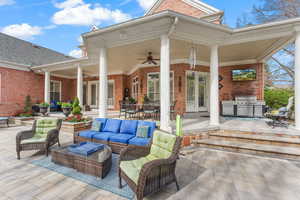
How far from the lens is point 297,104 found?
4.24 metres

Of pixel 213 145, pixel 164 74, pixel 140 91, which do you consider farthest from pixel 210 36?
pixel 140 91

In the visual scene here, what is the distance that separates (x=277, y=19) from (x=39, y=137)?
55.0ft

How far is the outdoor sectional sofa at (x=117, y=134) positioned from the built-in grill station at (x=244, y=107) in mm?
5753

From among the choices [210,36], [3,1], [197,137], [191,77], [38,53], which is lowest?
[197,137]

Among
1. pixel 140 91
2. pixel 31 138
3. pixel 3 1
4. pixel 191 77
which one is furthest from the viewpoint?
pixel 140 91

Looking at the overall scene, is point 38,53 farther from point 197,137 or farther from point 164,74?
point 197,137

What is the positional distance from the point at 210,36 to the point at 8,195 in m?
6.00

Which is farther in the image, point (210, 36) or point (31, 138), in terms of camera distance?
point (210, 36)

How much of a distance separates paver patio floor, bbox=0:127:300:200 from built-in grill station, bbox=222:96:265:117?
4562 millimetres

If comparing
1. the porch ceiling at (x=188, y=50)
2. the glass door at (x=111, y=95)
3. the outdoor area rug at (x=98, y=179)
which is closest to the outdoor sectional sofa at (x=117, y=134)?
the outdoor area rug at (x=98, y=179)

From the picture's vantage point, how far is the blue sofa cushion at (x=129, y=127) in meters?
4.13

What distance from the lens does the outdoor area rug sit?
2270 millimetres

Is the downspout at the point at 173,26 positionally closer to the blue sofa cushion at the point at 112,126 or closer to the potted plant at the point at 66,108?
the blue sofa cushion at the point at 112,126

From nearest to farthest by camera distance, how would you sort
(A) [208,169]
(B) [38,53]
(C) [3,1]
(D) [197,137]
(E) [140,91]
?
(A) [208,169] < (D) [197,137] < (C) [3,1] < (E) [140,91] < (B) [38,53]
